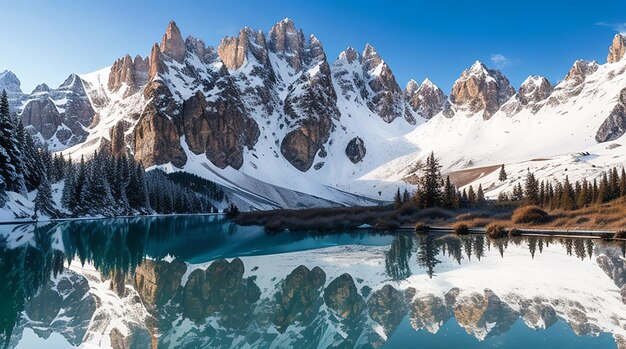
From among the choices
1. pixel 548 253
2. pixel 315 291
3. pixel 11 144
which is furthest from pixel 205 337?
pixel 11 144

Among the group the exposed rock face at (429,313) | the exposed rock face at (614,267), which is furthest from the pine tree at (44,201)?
the exposed rock face at (614,267)

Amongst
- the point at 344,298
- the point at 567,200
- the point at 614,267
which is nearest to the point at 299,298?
the point at 344,298

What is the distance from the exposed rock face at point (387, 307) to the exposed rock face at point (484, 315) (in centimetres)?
218

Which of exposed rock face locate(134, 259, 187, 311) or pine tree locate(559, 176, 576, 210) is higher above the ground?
pine tree locate(559, 176, 576, 210)

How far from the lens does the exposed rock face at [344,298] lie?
18234mm

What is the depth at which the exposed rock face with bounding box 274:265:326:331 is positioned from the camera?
17.4 metres

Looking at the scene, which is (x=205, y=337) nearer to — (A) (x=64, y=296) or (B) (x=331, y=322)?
(B) (x=331, y=322)

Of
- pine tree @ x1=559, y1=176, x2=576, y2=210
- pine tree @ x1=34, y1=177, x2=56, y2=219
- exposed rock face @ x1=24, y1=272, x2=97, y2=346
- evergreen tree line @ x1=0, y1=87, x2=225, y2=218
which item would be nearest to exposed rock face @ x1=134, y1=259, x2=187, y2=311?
exposed rock face @ x1=24, y1=272, x2=97, y2=346

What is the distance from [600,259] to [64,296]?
110 ft

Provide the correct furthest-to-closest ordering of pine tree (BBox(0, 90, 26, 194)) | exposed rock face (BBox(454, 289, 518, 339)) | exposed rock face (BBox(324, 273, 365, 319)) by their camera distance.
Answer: pine tree (BBox(0, 90, 26, 194)), exposed rock face (BBox(324, 273, 365, 319)), exposed rock face (BBox(454, 289, 518, 339))

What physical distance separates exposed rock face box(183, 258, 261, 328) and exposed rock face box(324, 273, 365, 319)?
3438 millimetres

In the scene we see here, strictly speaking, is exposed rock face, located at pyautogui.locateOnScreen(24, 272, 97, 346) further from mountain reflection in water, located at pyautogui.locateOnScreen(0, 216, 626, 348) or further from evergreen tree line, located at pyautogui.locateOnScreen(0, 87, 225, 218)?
evergreen tree line, located at pyautogui.locateOnScreen(0, 87, 225, 218)

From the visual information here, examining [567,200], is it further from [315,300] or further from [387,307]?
[315,300]

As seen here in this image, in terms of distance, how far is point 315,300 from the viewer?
800 inches
